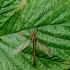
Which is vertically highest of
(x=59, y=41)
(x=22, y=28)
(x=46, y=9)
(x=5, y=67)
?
(x=46, y=9)

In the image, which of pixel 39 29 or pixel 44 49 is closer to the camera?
pixel 44 49

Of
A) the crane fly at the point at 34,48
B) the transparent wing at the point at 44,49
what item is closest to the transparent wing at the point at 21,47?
the crane fly at the point at 34,48

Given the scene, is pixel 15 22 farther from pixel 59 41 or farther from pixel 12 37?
pixel 59 41

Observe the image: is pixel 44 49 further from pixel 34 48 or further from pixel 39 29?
pixel 39 29

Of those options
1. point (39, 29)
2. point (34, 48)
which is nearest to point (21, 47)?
point (34, 48)

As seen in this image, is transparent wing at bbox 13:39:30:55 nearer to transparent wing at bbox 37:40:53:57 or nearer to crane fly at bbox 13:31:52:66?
crane fly at bbox 13:31:52:66

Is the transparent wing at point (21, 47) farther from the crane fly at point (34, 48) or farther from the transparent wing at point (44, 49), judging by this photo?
the transparent wing at point (44, 49)

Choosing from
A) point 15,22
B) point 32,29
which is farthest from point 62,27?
point 15,22

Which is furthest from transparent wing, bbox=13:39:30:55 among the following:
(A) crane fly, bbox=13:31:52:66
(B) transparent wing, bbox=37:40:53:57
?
(B) transparent wing, bbox=37:40:53:57
